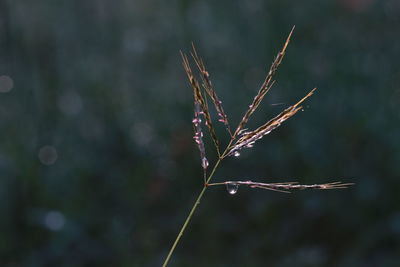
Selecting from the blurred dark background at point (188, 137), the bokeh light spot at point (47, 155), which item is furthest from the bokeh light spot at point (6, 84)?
the bokeh light spot at point (47, 155)

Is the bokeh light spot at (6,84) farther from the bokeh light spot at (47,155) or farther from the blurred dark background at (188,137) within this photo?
the bokeh light spot at (47,155)

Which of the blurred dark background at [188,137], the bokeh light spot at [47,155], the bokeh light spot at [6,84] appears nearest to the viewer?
the blurred dark background at [188,137]

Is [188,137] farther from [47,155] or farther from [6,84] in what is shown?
[6,84]

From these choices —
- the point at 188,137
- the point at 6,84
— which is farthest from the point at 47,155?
the point at 6,84

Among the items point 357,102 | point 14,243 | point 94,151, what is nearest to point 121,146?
point 94,151

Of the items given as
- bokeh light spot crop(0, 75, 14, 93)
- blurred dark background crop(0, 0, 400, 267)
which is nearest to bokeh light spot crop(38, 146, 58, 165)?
blurred dark background crop(0, 0, 400, 267)

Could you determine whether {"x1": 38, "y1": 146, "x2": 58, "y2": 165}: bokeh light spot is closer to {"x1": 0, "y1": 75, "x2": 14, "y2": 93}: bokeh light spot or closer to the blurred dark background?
the blurred dark background

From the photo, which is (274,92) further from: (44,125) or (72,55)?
(72,55)
